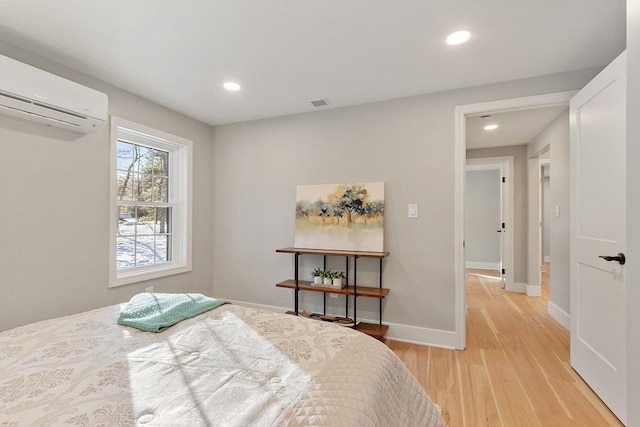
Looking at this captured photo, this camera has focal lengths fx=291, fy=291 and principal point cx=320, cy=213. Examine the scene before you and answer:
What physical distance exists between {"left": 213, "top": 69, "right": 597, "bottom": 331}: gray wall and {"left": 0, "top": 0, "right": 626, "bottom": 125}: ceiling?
279mm

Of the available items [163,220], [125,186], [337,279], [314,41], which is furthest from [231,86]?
[337,279]

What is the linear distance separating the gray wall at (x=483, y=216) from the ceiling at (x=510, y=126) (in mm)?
2168

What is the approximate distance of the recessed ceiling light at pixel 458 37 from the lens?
1.87m

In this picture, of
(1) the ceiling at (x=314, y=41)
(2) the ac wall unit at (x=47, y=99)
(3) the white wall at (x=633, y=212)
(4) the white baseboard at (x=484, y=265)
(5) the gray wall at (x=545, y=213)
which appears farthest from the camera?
(5) the gray wall at (x=545, y=213)

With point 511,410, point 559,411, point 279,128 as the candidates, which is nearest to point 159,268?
point 279,128

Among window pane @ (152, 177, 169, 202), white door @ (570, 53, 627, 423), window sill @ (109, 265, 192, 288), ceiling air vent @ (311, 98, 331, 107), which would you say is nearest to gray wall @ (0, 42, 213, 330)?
window sill @ (109, 265, 192, 288)

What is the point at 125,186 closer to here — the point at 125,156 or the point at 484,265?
the point at 125,156

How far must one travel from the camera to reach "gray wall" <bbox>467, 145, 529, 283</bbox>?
Answer: 4.59 m

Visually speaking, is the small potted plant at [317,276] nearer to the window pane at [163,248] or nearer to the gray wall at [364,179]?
the gray wall at [364,179]

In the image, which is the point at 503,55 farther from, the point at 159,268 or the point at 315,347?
the point at 159,268

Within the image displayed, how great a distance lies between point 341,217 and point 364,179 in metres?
0.46

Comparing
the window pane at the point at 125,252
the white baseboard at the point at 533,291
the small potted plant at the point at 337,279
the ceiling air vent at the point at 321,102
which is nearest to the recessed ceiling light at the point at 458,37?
the ceiling air vent at the point at 321,102

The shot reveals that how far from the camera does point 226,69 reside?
2338 mm

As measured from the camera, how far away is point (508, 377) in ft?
7.07
